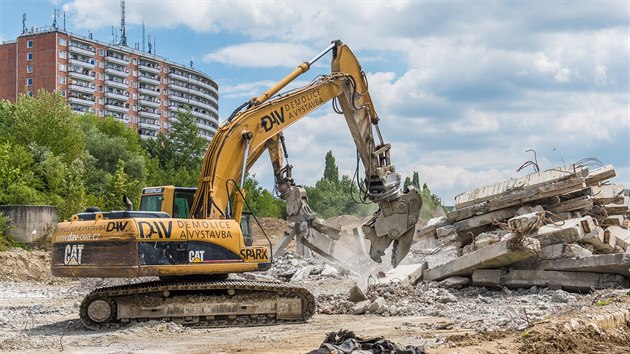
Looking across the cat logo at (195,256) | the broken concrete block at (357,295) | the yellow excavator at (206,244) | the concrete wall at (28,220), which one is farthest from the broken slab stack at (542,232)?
the concrete wall at (28,220)

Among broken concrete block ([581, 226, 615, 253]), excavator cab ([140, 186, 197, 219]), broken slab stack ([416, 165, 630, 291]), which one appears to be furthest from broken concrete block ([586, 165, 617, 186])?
excavator cab ([140, 186, 197, 219])

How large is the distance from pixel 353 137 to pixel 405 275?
2.91 m

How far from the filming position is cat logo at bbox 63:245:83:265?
11.3 meters

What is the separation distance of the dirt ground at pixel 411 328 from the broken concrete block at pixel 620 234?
2.25 metres

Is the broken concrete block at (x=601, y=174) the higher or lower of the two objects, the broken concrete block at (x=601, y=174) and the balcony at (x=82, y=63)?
the lower

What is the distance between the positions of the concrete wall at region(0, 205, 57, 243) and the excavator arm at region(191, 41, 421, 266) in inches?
546

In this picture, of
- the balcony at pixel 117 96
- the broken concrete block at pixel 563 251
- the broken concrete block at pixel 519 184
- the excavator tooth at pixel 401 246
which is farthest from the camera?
the balcony at pixel 117 96

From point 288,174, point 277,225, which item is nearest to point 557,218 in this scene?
point 288,174

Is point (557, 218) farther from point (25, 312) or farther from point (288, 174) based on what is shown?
point (25, 312)

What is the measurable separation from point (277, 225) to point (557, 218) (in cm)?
2673

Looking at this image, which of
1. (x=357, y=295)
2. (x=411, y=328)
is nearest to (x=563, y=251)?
(x=357, y=295)

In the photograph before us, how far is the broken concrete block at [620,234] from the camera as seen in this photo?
15086 millimetres

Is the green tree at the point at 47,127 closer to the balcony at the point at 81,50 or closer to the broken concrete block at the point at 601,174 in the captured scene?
the broken concrete block at the point at 601,174

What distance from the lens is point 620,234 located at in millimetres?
15758
